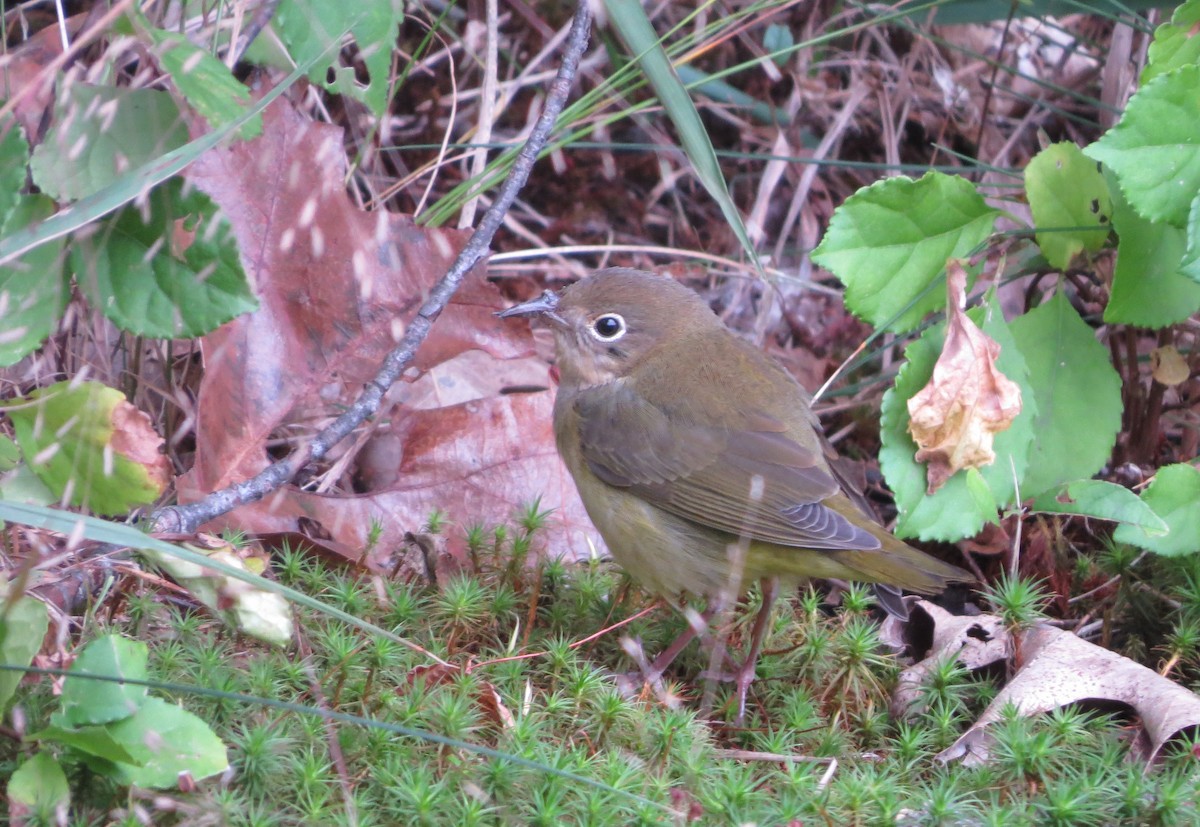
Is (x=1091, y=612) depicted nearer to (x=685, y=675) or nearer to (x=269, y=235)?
(x=685, y=675)

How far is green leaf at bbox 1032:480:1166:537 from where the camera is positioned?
12.5ft

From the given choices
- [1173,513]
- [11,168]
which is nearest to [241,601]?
[11,168]

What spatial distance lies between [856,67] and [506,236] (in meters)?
2.01

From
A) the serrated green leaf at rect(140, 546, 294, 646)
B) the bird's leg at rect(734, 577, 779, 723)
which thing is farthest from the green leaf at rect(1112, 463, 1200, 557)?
the serrated green leaf at rect(140, 546, 294, 646)

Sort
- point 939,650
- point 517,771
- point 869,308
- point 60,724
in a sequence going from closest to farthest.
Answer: point 60,724 < point 517,771 < point 939,650 < point 869,308

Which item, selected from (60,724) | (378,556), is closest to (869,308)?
(378,556)

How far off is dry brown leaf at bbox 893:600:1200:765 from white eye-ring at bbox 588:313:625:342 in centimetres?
155

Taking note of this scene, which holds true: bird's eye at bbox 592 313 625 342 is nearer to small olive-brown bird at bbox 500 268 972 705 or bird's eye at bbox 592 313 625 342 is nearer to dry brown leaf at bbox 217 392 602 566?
small olive-brown bird at bbox 500 268 972 705

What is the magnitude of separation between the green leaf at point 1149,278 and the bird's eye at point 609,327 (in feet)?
5.43

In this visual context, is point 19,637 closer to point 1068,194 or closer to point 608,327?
point 608,327

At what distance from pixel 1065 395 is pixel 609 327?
160 centimetres

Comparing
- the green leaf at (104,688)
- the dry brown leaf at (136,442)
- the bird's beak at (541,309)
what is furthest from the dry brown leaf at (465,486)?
the green leaf at (104,688)

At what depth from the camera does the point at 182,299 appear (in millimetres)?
3412

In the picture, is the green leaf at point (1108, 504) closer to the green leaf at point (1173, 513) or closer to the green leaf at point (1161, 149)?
the green leaf at point (1173, 513)
